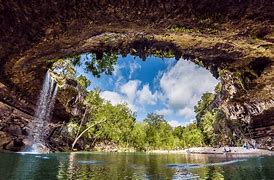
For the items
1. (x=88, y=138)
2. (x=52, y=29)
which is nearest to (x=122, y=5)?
(x=52, y=29)

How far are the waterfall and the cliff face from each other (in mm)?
8257

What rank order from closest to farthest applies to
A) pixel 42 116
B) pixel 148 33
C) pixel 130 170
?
pixel 148 33
pixel 130 170
pixel 42 116

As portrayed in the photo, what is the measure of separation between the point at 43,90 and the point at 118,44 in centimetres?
1632

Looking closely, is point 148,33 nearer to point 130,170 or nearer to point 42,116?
point 130,170

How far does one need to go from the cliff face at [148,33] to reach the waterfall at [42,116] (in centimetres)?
826

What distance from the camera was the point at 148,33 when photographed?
1199cm

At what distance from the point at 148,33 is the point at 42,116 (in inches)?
1069

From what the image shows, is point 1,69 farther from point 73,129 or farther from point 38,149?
point 73,129

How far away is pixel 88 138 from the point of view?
6228 cm

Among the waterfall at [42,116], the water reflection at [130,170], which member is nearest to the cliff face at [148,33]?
the water reflection at [130,170]

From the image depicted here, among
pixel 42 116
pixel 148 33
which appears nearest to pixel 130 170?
pixel 148 33

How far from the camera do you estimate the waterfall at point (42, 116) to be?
103 ft

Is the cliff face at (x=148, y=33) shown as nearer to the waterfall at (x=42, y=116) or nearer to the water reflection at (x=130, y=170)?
the water reflection at (x=130, y=170)

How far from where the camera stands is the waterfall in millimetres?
31447
